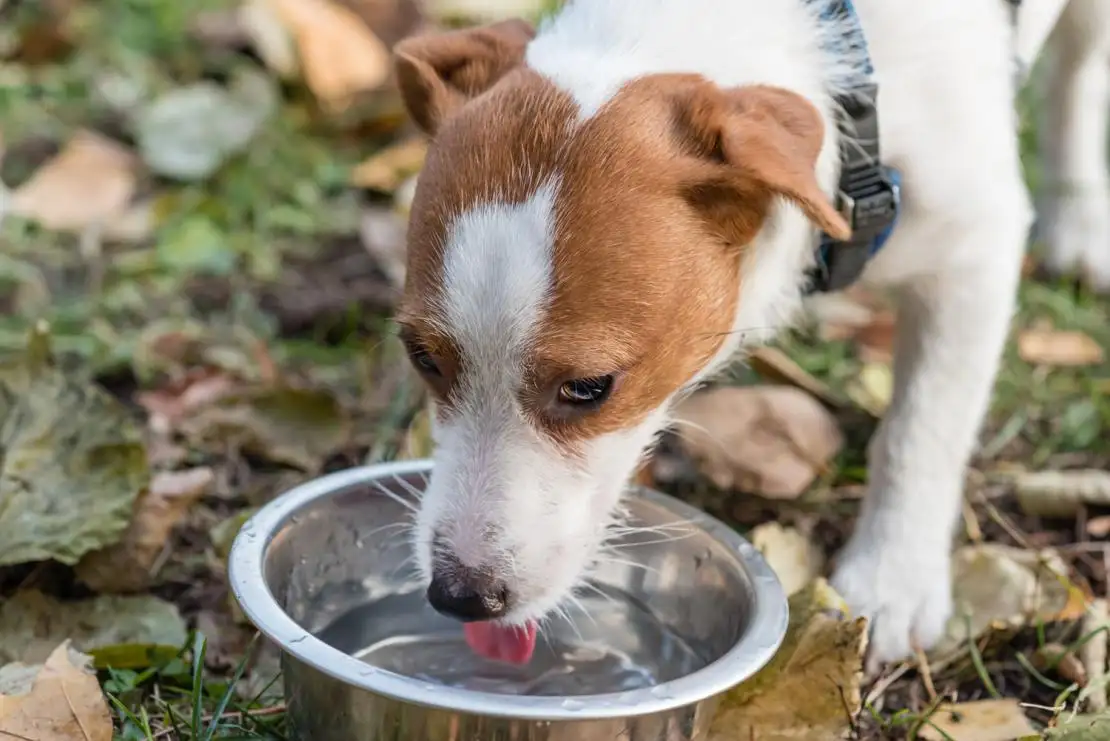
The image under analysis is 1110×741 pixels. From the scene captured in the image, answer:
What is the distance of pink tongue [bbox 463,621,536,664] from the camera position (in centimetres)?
225

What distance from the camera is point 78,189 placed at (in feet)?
13.9

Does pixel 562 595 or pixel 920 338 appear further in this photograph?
pixel 920 338

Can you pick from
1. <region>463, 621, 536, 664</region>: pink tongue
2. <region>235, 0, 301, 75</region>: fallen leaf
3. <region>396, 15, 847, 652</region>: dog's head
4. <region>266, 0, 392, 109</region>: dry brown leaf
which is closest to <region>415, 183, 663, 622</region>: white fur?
<region>396, 15, 847, 652</region>: dog's head

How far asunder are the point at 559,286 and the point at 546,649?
28.7 inches

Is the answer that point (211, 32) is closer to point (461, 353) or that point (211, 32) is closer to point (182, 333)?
point (182, 333)

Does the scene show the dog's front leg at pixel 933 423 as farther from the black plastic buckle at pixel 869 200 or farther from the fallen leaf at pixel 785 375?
the fallen leaf at pixel 785 375

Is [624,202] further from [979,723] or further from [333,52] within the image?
[333,52]

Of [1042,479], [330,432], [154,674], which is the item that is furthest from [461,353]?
[1042,479]

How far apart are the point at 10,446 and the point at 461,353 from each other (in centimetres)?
115

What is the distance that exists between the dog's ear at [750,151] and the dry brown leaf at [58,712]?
1189mm

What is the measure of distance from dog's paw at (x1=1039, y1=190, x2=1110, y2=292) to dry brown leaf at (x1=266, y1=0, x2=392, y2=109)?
7.83 feet

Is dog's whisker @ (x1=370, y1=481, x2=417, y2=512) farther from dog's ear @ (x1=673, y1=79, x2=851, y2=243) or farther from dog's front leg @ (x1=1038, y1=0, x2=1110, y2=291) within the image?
dog's front leg @ (x1=1038, y1=0, x2=1110, y2=291)

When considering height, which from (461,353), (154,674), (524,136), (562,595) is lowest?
(154,674)

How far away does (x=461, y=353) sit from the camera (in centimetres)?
211
